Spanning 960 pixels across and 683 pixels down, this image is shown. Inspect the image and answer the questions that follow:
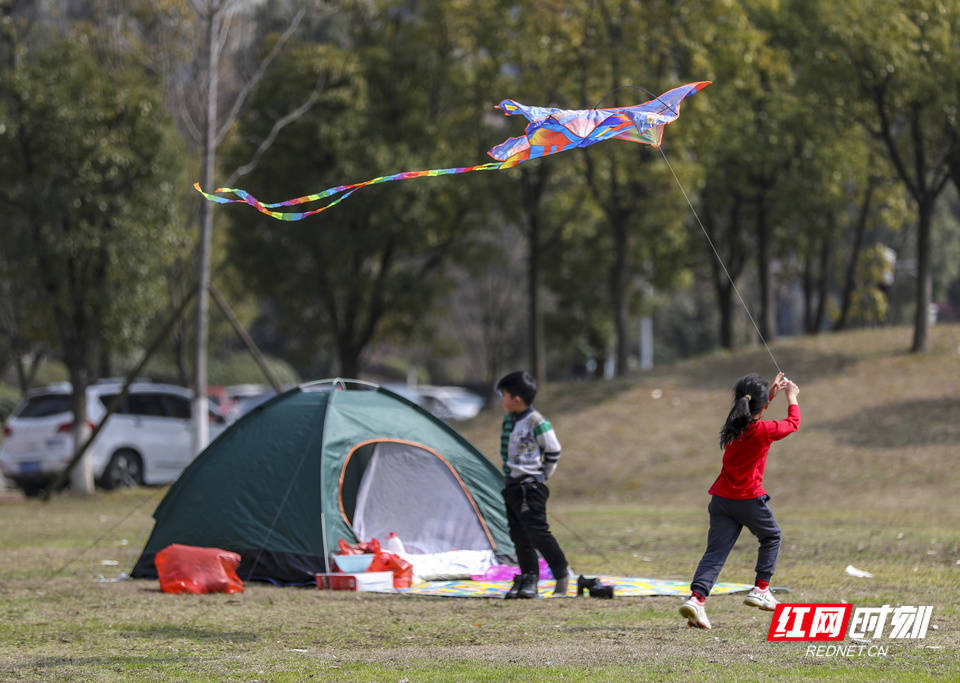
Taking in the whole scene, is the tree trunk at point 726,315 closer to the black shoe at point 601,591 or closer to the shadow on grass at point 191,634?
the black shoe at point 601,591

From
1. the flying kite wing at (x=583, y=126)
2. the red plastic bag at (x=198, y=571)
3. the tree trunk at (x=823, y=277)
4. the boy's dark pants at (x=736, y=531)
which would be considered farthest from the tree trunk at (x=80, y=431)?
the tree trunk at (x=823, y=277)

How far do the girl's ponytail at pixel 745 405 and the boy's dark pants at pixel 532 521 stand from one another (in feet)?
5.91

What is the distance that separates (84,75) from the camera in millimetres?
18984

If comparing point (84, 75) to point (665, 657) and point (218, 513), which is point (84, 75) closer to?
point (218, 513)

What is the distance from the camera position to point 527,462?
8.41 m

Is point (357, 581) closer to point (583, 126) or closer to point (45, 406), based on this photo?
point (583, 126)

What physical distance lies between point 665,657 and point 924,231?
18073 millimetres

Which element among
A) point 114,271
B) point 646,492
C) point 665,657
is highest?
point 114,271

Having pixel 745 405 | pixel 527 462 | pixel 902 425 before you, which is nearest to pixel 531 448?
pixel 527 462

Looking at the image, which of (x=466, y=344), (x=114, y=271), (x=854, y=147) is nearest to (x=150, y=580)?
(x=114, y=271)

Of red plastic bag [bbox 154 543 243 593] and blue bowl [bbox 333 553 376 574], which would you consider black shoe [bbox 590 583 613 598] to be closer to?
blue bowl [bbox 333 553 376 574]

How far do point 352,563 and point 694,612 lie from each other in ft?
11.9

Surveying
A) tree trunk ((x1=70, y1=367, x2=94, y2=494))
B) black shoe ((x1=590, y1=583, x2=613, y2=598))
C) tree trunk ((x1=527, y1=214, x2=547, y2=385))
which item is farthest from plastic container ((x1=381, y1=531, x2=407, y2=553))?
tree trunk ((x1=527, y1=214, x2=547, y2=385))

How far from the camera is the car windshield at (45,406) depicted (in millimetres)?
19109
